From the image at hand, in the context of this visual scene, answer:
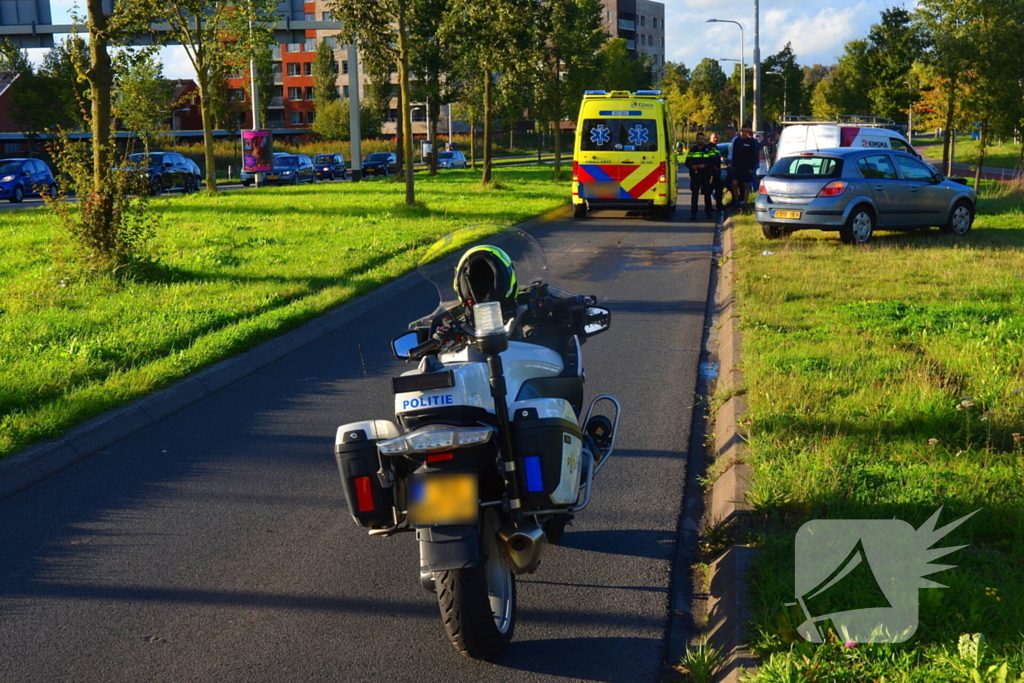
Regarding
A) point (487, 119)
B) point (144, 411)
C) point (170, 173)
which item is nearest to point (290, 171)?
point (170, 173)

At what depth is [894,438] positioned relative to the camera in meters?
5.98

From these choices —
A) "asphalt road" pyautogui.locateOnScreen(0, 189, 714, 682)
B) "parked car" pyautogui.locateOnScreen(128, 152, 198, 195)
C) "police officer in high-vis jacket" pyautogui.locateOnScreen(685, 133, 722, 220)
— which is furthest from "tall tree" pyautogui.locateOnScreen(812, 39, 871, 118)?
"asphalt road" pyautogui.locateOnScreen(0, 189, 714, 682)

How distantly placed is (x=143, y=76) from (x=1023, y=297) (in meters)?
54.9

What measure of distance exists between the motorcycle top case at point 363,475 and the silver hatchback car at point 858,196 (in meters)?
14.4

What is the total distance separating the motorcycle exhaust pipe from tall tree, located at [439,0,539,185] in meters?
26.8

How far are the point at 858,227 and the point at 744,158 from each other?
656 centimetres

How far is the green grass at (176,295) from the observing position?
779cm

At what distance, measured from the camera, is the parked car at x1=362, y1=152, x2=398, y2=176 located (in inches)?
2048

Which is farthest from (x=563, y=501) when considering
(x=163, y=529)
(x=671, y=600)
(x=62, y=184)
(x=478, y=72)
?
(x=478, y=72)

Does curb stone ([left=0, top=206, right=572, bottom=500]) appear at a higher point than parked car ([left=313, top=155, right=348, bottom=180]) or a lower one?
lower

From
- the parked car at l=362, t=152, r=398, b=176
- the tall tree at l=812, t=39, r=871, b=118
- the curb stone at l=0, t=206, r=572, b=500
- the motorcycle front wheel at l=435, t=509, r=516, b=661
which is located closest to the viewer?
the motorcycle front wheel at l=435, t=509, r=516, b=661

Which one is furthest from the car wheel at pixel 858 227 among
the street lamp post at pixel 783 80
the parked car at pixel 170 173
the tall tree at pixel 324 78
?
the tall tree at pixel 324 78

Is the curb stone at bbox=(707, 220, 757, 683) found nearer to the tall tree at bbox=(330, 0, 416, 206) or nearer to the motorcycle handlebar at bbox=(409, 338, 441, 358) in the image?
the motorcycle handlebar at bbox=(409, 338, 441, 358)

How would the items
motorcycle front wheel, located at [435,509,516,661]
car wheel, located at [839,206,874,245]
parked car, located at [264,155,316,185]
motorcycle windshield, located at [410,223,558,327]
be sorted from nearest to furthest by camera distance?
motorcycle front wheel, located at [435,509,516,661], motorcycle windshield, located at [410,223,558,327], car wheel, located at [839,206,874,245], parked car, located at [264,155,316,185]
